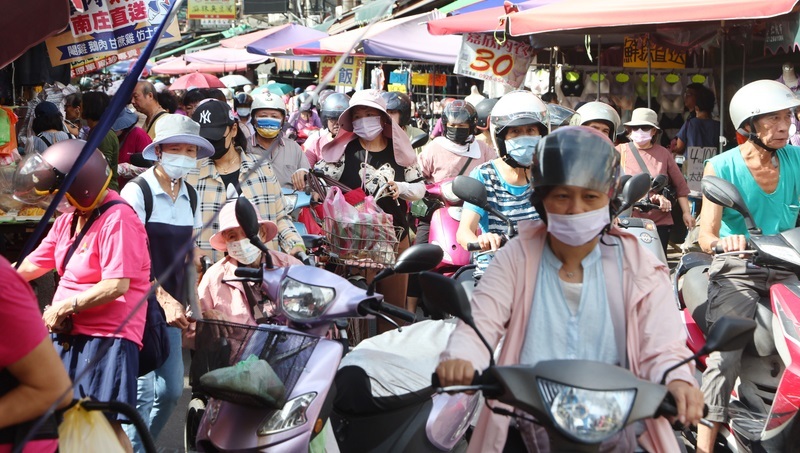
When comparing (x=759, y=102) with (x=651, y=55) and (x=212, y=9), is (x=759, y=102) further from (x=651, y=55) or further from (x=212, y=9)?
(x=212, y=9)

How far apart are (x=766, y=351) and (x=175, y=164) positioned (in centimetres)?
336

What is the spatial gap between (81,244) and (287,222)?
1.99 metres

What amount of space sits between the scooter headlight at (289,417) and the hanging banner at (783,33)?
20.1 feet

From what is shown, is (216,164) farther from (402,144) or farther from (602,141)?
(602,141)

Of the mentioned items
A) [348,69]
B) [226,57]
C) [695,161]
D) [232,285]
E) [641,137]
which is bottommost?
[226,57]

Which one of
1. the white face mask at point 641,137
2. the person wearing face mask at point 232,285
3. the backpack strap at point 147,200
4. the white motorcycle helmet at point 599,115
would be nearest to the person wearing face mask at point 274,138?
the white motorcycle helmet at point 599,115

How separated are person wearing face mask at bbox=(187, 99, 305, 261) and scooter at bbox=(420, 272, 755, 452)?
3408 mm

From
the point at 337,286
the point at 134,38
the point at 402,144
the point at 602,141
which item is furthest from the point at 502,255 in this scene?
the point at 134,38

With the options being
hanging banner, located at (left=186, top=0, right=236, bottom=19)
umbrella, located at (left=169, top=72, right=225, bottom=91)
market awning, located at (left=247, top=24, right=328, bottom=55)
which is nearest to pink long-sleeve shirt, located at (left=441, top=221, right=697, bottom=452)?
market awning, located at (left=247, top=24, right=328, bottom=55)

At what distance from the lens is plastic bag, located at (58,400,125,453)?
298 cm

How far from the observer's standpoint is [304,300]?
417 cm

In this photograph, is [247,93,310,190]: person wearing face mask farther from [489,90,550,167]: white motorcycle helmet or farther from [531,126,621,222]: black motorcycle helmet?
[531,126,621,222]: black motorcycle helmet

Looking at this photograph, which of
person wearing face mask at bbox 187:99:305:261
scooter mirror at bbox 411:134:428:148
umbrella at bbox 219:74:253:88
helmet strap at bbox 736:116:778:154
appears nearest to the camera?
helmet strap at bbox 736:116:778:154

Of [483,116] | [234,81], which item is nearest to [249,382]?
[483,116]
